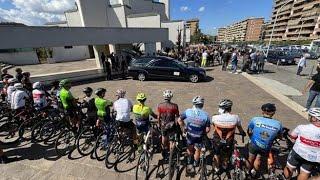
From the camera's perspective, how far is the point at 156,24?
32781 mm

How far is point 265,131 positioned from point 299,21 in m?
95.5

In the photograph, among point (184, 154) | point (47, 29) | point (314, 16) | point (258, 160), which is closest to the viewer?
point (258, 160)

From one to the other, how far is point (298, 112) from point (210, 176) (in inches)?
231

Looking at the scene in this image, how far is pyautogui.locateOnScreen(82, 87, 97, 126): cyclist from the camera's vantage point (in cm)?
514

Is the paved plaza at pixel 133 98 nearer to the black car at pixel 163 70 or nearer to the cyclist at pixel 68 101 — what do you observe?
the black car at pixel 163 70

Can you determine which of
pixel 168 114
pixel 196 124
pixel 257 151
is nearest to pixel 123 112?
pixel 168 114

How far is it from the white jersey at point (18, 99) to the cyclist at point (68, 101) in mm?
1334

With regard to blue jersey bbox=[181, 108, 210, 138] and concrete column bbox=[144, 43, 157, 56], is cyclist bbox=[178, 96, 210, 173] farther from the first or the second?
concrete column bbox=[144, 43, 157, 56]

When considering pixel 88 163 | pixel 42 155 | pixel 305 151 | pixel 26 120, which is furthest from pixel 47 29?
pixel 305 151

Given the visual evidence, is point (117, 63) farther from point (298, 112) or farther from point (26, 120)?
point (298, 112)

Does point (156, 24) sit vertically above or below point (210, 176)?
above

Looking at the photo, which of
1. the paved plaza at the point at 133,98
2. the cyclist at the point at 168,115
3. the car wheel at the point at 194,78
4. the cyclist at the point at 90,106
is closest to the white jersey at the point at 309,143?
the cyclist at the point at 168,115

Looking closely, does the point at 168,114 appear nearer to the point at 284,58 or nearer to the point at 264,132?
the point at 264,132

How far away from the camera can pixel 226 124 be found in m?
3.68
